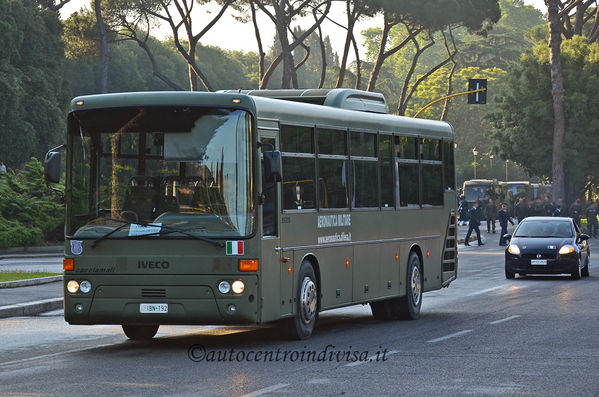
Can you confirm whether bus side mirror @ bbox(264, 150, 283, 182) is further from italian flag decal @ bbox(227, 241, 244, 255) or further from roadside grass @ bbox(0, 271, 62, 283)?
roadside grass @ bbox(0, 271, 62, 283)

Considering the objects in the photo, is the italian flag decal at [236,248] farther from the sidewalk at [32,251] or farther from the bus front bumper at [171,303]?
→ the sidewalk at [32,251]

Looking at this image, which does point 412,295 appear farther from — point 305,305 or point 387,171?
point 305,305

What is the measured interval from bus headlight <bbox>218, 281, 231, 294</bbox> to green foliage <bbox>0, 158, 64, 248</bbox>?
26329mm

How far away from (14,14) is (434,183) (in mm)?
42535

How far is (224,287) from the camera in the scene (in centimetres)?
1368

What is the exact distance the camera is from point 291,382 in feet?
37.2

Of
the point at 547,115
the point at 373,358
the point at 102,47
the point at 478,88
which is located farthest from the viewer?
the point at 547,115

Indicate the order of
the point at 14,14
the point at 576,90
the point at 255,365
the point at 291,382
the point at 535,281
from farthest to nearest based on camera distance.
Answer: the point at 576,90
the point at 14,14
the point at 535,281
the point at 255,365
the point at 291,382

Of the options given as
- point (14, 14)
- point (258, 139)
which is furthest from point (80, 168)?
point (14, 14)

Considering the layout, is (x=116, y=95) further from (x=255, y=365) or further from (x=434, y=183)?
(x=434, y=183)

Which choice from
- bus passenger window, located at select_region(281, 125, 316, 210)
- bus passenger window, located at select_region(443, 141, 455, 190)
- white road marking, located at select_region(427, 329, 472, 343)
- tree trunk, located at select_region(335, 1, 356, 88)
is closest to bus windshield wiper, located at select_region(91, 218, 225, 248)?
bus passenger window, located at select_region(281, 125, 316, 210)

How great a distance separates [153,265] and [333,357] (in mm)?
2096

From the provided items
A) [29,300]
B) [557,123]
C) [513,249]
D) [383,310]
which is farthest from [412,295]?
[557,123]

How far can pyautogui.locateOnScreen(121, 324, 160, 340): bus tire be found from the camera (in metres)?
15.6
